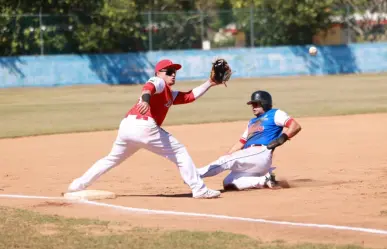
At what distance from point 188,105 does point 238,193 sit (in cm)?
1586

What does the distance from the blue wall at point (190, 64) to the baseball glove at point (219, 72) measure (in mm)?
27202

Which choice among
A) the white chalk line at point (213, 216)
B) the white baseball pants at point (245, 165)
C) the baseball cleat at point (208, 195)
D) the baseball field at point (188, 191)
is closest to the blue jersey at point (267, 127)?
the white baseball pants at point (245, 165)

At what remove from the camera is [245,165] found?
37.3 ft

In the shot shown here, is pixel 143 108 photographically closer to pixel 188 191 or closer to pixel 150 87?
pixel 150 87

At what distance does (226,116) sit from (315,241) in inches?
581

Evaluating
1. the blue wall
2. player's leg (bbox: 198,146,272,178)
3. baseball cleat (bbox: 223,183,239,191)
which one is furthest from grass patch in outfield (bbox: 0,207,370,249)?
the blue wall

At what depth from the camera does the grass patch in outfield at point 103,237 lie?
7508 mm

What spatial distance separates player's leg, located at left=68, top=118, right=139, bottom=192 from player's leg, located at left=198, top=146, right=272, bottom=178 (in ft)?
4.16

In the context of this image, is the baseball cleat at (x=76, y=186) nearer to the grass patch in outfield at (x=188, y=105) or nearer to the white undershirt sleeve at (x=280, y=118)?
the white undershirt sleeve at (x=280, y=118)

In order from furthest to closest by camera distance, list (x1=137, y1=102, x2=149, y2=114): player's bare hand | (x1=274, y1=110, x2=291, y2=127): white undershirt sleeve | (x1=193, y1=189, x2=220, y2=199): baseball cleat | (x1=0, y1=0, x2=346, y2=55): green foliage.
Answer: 1. (x1=0, y1=0, x2=346, y2=55): green foliage
2. (x1=274, y1=110, x2=291, y2=127): white undershirt sleeve
3. (x1=193, y1=189, x2=220, y2=199): baseball cleat
4. (x1=137, y1=102, x2=149, y2=114): player's bare hand

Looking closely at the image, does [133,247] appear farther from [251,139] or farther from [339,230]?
[251,139]

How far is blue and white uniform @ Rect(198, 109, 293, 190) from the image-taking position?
1130 centimetres

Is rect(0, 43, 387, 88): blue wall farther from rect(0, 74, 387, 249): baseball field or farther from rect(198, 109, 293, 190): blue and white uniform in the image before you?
rect(198, 109, 293, 190): blue and white uniform

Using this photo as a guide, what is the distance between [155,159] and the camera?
15.1 m
